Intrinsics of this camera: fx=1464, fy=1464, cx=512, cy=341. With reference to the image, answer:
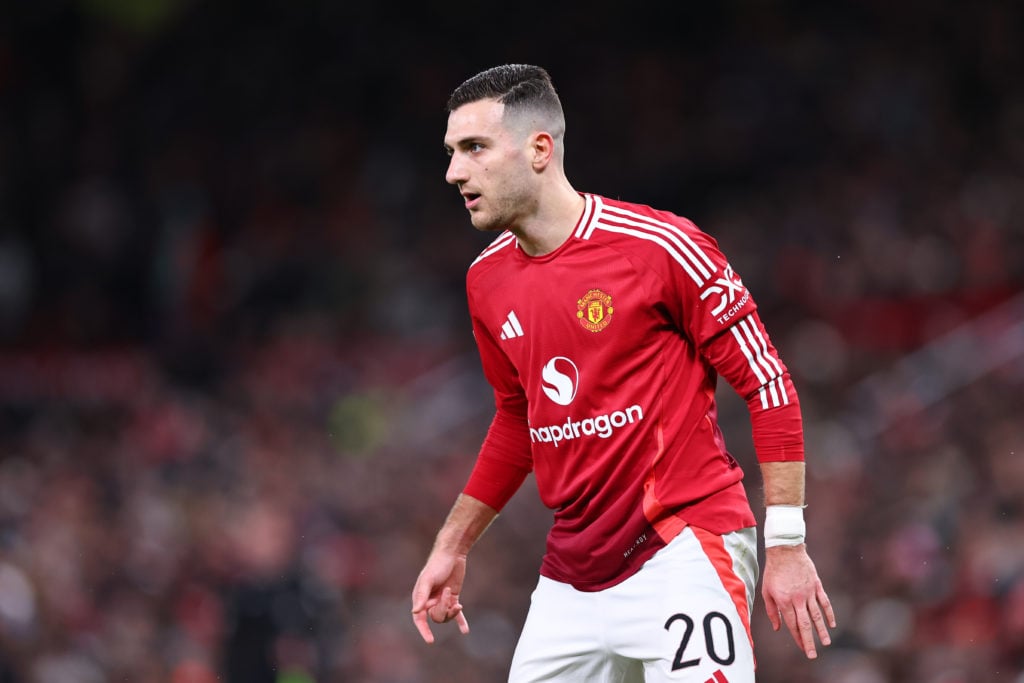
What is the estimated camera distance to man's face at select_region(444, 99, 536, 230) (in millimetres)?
4129

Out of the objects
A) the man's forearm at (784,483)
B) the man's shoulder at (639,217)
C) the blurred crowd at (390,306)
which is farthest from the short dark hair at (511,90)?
the blurred crowd at (390,306)

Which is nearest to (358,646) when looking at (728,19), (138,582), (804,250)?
(138,582)

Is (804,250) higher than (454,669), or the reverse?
(804,250)

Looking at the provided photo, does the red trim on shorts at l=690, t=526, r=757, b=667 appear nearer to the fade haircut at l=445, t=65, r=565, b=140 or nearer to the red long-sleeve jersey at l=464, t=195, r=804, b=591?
the red long-sleeve jersey at l=464, t=195, r=804, b=591

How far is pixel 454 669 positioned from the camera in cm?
974

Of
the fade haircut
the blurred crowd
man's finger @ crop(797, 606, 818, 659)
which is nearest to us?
man's finger @ crop(797, 606, 818, 659)

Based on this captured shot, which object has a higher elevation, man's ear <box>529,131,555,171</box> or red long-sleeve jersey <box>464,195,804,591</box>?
man's ear <box>529,131,555,171</box>

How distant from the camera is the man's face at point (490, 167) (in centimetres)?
413

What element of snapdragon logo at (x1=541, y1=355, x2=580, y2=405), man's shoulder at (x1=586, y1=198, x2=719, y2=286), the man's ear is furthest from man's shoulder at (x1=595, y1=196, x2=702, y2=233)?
snapdragon logo at (x1=541, y1=355, x2=580, y2=405)

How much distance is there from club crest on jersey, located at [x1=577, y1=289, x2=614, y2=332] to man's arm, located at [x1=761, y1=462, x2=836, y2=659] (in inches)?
24.7

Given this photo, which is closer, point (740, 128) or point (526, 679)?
point (526, 679)

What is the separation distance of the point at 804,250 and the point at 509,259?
25.5 feet

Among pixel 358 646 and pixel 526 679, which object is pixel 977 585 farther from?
pixel 526 679

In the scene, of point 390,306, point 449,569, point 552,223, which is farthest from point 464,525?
point 390,306
